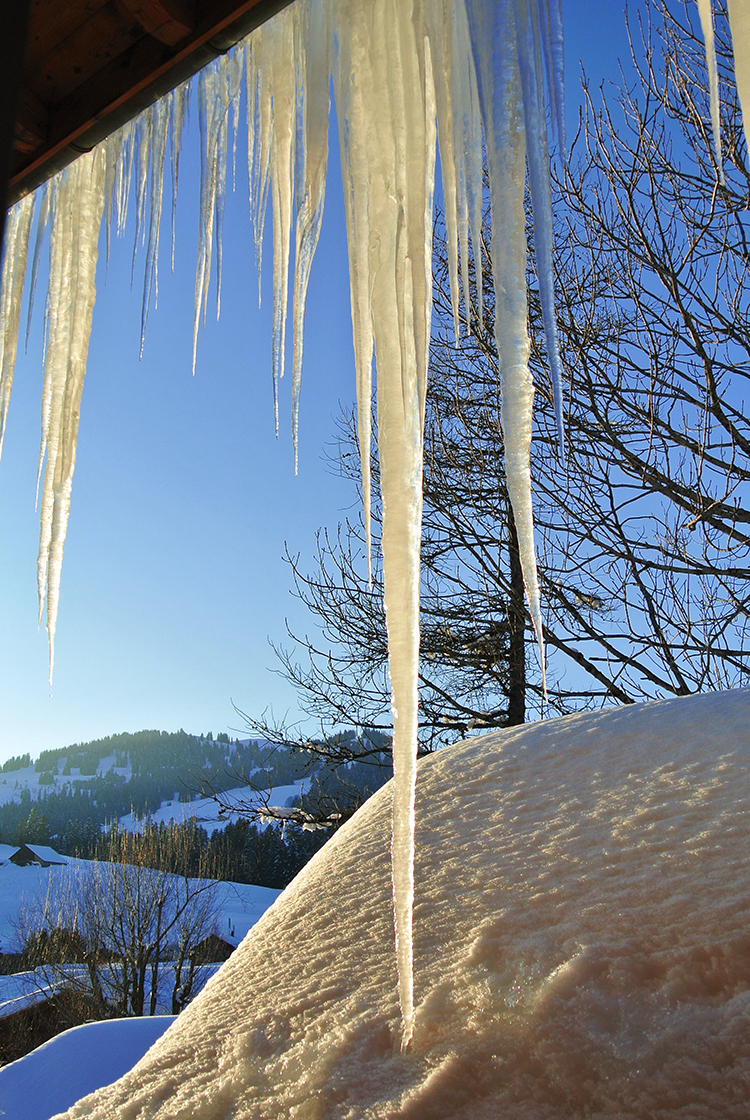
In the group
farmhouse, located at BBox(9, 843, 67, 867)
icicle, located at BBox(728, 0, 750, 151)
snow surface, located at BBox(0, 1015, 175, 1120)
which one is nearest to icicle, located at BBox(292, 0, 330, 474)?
icicle, located at BBox(728, 0, 750, 151)

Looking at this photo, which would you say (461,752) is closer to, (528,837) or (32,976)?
(528,837)

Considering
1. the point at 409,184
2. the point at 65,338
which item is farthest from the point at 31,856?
the point at 409,184

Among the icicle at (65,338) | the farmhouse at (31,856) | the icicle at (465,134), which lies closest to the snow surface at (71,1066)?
the icicle at (65,338)

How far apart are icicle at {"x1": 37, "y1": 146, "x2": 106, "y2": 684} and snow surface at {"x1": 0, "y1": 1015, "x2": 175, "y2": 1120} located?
189 cm

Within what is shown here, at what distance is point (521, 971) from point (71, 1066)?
266cm

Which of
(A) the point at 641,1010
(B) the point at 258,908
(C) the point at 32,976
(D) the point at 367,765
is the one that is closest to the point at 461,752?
(A) the point at 641,1010

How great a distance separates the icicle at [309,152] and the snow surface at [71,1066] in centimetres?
248

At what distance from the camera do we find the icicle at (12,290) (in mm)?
2061

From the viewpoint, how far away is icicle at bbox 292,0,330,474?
1425mm

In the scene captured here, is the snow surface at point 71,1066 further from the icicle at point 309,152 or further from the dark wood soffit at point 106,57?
the dark wood soffit at point 106,57

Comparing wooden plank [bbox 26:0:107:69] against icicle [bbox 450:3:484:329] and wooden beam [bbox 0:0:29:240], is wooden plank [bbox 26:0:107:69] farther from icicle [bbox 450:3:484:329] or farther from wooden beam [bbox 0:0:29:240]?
wooden beam [bbox 0:0:29:240]

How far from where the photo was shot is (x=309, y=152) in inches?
60.6

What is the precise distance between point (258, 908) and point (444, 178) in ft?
217

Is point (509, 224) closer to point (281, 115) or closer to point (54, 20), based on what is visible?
point (281, 115)
